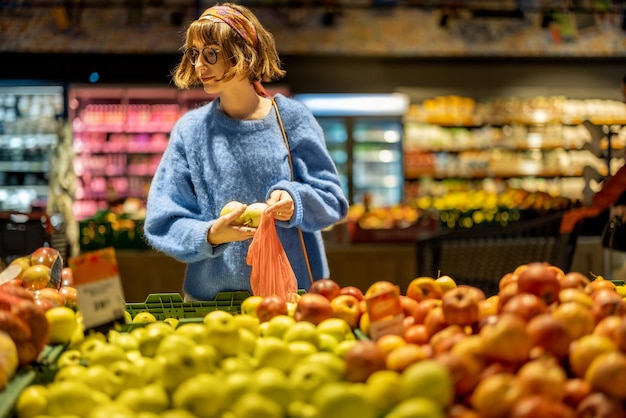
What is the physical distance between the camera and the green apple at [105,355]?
1471mm

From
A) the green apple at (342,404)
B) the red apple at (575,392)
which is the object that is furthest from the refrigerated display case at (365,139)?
the green apple at (342,404)

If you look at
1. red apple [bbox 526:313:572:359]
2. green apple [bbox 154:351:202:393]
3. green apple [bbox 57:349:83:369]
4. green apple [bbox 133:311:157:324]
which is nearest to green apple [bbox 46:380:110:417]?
green apple [bbox 154:351:202:393]

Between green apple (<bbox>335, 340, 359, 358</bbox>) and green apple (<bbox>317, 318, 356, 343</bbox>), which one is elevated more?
green apple (<bbox>317, 318, 356, 343</bbox>)

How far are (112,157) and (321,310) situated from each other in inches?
305

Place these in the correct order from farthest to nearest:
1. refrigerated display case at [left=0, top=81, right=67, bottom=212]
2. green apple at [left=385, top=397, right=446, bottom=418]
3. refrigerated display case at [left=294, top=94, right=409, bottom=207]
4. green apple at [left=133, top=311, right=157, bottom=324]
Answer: refrigerated display case at [left=294, top=94, right=409, bottom=207], refrigerated display case at [left=0, top=81, right=67, bottom=212], green apple at [left=133, top=311, right=157, bottom=324], green apple at [left=385, top=397, right=446, bottom=418]

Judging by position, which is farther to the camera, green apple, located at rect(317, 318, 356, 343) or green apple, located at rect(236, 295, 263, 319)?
green apple, located at rect(236, 295, 263, 319)

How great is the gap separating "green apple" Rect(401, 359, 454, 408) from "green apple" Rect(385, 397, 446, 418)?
0.02 meters

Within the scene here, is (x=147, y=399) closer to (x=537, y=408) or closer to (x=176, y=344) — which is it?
(x=176, y=344)

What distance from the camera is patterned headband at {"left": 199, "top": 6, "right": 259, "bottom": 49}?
2.34 meters

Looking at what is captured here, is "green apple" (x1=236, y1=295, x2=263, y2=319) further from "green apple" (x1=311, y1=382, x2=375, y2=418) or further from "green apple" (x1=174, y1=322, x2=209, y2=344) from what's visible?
"green apple" (x1=311, y1=382, x2=375, y2=418)

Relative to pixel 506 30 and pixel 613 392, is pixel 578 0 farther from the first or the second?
pixel 613 392

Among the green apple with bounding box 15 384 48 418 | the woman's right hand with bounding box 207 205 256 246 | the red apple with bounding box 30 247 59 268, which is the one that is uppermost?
the woman's right hand with bounding box 207 205 256 246

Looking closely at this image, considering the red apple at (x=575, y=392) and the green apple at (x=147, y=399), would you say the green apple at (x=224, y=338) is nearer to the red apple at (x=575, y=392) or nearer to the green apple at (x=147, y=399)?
the green apple at (x=147, y=399)

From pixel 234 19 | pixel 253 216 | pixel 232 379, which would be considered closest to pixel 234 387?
pixel 232 379
